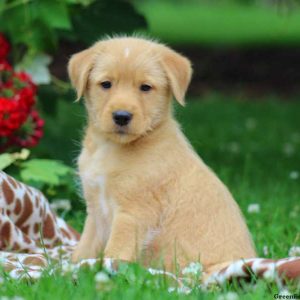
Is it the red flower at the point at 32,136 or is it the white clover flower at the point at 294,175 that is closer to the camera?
the red flower at the point at 32,136

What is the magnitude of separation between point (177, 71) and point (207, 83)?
12.8 metres

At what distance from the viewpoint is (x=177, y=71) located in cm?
498

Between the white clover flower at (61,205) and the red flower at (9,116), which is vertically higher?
the red flower at (9,116)

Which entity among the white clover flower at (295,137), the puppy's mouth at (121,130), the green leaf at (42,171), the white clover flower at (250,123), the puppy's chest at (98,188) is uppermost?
the puppy's mouth at (121,130)

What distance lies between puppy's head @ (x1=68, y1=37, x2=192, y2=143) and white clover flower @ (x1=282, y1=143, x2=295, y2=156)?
5574 mm

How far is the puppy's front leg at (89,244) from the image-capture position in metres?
5.30

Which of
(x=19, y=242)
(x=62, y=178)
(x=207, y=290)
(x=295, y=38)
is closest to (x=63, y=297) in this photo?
(x=207, y=290)

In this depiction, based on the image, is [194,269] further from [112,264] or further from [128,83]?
[128,83]

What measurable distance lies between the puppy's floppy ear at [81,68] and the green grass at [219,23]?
12502 millimetres

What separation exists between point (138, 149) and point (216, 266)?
0.85m

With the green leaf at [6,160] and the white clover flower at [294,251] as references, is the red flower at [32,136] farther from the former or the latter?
the white clover flower at [294,251]

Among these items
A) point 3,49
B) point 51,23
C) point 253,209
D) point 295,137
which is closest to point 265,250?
point 253,209

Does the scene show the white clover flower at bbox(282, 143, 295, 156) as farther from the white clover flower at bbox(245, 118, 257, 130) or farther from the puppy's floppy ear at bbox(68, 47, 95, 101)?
the puppy's floppy ear at bbox(68, 47, 95, 101)

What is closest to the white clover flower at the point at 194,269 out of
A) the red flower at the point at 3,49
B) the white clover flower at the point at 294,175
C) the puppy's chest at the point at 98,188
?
the puppy's chest at the point at 98,188
